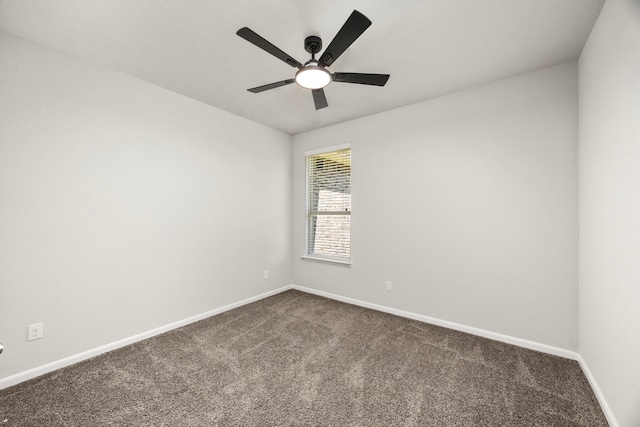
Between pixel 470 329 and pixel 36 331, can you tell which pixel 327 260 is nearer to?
pixel 470 329

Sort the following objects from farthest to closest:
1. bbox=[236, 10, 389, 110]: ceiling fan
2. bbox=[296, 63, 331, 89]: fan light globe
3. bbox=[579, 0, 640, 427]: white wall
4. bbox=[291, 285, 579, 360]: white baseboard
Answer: bbox=[291, 285, 579, 360]: white baseboard < bbox=[296, 63, 331, 89]: fan light globe < bbox=[236, 10, 389, 110]: ceiling fan < bbox=[579, 0, 640, 427]: white wall

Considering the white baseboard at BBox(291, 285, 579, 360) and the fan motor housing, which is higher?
the fan motor housing

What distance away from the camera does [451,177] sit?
2.93m

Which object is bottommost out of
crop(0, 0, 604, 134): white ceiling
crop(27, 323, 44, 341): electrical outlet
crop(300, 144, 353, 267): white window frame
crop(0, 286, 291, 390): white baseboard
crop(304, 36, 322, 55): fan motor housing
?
crop(0, 286, 291, 390): white baseboard

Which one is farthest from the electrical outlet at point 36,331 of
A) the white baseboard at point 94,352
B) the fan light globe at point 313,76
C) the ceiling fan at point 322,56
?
the fan light globe at point 313,76

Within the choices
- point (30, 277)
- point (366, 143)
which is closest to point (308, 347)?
point (30, 277)

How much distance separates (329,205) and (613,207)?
2.93m

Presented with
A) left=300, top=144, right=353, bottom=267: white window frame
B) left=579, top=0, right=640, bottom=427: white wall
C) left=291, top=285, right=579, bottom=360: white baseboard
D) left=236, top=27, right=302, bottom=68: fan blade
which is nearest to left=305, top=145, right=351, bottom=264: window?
left=300, top=144, right=353, bottom=267: white window frame

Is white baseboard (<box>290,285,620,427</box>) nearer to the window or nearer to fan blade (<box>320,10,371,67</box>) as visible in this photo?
the window

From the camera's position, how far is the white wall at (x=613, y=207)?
1396mm

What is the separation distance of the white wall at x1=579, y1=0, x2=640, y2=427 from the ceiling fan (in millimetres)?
1344

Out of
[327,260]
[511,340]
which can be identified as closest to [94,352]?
[327,260]

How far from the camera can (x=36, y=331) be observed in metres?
2.05

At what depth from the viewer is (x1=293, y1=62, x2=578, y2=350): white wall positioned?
2.35 meters
